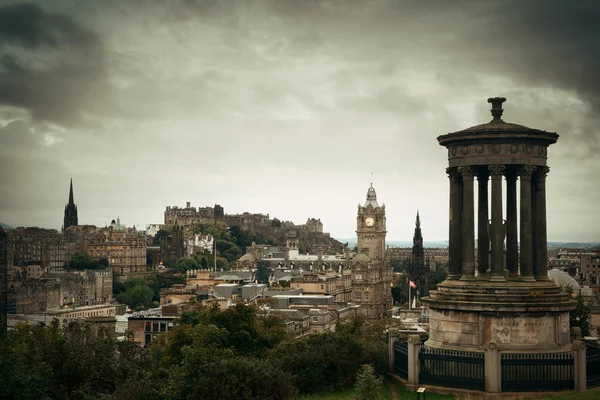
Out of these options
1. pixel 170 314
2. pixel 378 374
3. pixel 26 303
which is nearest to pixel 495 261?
pixel 378 374

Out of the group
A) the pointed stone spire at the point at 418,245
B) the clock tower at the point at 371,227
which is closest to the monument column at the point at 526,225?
the pointed stone spire at the point at 418,245

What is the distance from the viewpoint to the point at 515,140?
34.4 metres

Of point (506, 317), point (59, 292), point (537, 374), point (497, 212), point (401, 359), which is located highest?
point (497, 212)

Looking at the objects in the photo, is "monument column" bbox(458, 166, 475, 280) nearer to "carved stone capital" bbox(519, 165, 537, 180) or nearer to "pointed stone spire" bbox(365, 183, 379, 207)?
"carved stone capital" bbox(519, 165, 537, 180)

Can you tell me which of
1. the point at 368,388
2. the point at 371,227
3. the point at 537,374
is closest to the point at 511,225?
the point at 537,374

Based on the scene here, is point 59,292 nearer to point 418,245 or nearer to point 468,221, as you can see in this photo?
point 418,245

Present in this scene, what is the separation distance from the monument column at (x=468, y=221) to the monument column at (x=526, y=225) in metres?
1.85

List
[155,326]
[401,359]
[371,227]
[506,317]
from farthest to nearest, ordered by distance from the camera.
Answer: [371,227], [155,326], [401,359], [506,317]

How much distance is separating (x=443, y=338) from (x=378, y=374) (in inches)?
120

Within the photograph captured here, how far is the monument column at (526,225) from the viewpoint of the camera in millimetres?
34562

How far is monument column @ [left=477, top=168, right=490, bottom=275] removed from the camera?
115 feet

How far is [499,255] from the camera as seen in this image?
3416cm

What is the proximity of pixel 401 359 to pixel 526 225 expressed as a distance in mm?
6902

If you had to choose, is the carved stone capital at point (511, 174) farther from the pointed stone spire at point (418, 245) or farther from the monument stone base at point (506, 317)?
the pointed stone spire at point (418, 245)
